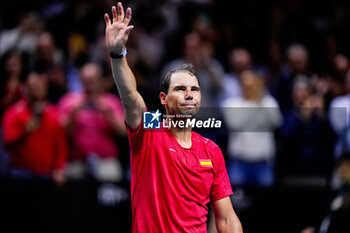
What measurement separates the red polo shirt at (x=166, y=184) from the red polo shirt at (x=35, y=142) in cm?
434

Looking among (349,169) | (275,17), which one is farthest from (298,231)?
(275,17)

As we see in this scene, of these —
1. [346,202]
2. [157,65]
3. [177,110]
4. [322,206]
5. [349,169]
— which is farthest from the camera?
[157,65]

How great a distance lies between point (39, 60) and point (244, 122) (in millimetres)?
3270

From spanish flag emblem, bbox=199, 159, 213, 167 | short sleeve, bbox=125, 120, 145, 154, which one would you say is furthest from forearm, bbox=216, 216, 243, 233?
short sleeve, bbox=125, 120, 145, 154

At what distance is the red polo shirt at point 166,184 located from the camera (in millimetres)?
4566

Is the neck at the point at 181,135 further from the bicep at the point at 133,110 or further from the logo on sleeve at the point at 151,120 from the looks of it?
the bicep at the point at 133,110

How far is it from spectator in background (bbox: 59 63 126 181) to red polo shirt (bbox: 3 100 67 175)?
19 cm

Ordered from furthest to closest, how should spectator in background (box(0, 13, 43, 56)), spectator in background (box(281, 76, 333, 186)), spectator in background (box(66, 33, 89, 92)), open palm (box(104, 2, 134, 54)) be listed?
spectator in background (box(0, 13, 43, 56)) → spectator in background (box(66, 33, 89, 92)) → spectator in background (box(281, 76, 333, 186)) → open palm (box(104, 2, 134, 54))

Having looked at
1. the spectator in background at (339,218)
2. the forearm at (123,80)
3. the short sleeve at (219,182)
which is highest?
the forearm at (123,80)

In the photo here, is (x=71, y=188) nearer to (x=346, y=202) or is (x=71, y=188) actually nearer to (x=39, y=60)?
(x=39, y=60)

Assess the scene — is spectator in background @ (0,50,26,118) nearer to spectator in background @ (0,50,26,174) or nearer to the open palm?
spectator in background @ (0,50,26,174)

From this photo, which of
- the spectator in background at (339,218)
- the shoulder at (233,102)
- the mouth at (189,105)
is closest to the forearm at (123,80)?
the mouth at (189,105)

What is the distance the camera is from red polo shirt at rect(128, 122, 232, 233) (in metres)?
4.57

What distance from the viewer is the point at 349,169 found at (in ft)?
25.8
